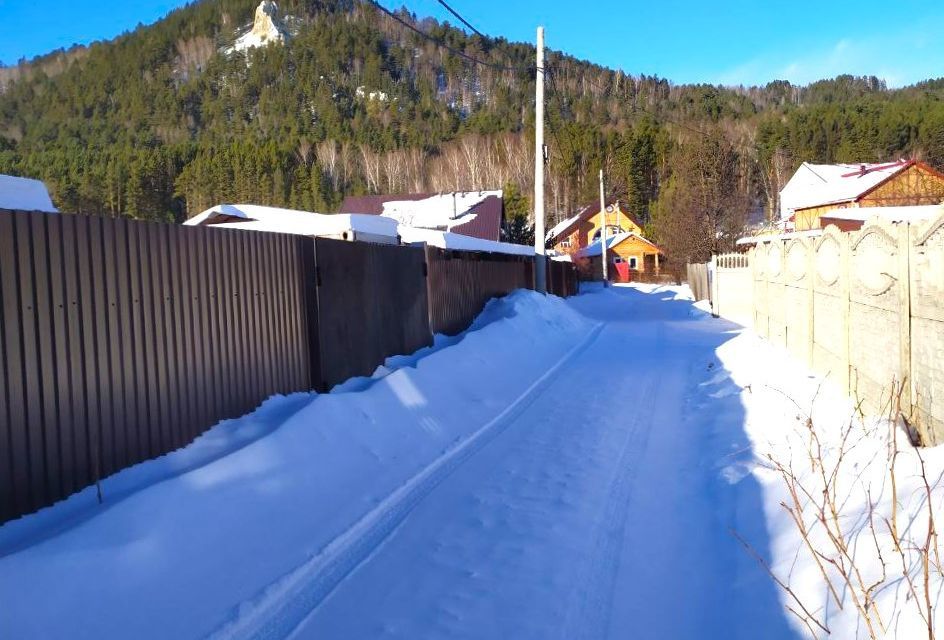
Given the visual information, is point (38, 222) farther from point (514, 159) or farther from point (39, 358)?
point (514, 159)

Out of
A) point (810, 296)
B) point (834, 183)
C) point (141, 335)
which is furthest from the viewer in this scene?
point (834, 183)

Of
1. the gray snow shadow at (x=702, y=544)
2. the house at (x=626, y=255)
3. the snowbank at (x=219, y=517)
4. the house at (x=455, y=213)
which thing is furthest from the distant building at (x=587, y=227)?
the snowbank at (x=219, y=517)

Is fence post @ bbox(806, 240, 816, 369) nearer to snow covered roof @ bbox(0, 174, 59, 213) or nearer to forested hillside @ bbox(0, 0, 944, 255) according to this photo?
snow covered roof @ bbox(0, 174, 59, 213)

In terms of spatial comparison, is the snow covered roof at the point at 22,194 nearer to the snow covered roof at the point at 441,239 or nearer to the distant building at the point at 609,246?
the snow covered roof at the point at 441,239

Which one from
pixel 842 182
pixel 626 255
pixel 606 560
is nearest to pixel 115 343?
pixel 606 560

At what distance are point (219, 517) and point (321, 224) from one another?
7.56 m

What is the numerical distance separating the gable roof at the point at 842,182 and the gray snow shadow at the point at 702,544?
35.1 m

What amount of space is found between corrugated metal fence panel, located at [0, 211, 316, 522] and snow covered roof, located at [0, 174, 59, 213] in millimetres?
3170

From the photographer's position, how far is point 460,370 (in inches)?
355

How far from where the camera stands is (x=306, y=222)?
11.7 metres

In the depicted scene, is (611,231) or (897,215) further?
(611,231)

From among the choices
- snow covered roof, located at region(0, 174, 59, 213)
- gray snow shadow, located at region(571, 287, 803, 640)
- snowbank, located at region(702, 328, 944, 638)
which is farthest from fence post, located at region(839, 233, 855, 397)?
snow covered roof, located at region(0, 174, 59, 213)

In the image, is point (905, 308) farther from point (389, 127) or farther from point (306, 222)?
point (389, 127)

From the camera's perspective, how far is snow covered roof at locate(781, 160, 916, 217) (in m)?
37.3
